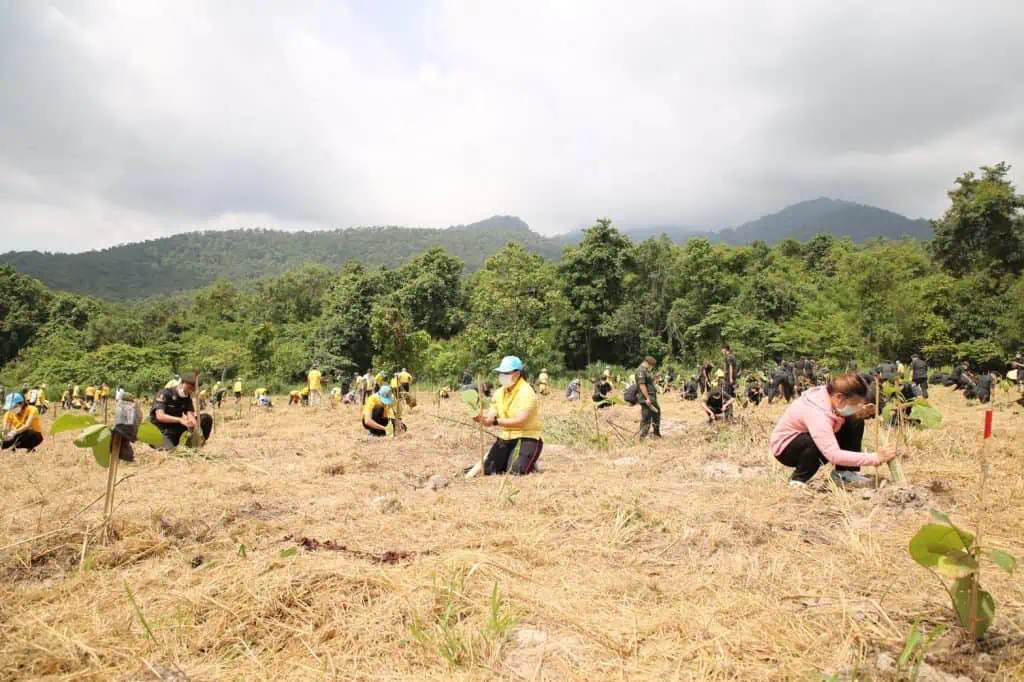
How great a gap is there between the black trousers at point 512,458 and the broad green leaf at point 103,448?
3360 mm

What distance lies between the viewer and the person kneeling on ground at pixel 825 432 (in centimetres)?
443

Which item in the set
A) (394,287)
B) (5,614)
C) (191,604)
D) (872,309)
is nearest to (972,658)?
(191,604)

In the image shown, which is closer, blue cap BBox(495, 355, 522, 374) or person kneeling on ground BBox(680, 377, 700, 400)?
blue cap BBox(495, 355, 522, 374)

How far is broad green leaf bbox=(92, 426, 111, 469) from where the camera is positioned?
3.34 meters

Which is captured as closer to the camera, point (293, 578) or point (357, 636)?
point (357, 636)

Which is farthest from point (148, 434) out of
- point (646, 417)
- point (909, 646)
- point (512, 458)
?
point (646, 417)

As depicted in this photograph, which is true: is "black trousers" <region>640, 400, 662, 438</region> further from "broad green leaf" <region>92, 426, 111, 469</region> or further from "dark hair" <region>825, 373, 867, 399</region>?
"broad green leaf" <region>92, 426, 111, 469</region>

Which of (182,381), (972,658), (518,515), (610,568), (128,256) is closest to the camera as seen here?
(972,658)

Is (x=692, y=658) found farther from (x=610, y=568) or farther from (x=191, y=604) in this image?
(x=191, y=604)

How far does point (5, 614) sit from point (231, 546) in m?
1.09

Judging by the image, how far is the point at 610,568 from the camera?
10.5 feet

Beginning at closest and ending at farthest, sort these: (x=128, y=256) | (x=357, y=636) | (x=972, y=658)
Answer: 1. (x=972, y=658)
2. (x=357, y=636)
3. (x=128, y=256)

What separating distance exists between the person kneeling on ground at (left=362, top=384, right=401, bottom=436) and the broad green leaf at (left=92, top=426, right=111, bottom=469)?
613cm

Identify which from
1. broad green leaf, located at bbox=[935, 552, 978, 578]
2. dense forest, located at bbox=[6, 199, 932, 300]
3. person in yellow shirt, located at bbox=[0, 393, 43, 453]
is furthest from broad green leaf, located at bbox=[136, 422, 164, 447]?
dense forest, located at bbox=[6, 199, 932, 300]
